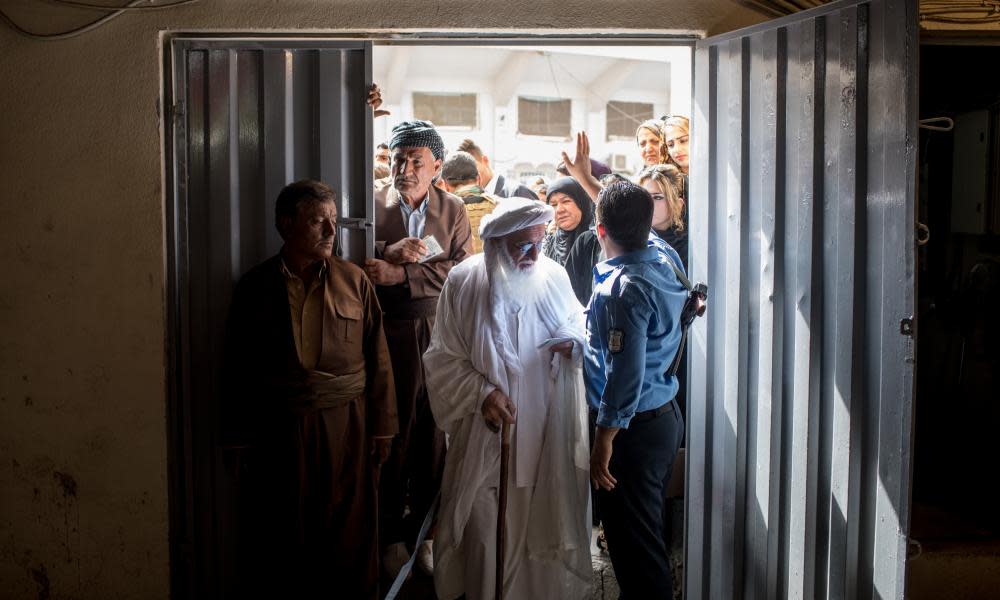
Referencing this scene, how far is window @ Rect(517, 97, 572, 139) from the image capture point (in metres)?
12.1

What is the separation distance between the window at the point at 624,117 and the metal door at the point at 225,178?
388 inches

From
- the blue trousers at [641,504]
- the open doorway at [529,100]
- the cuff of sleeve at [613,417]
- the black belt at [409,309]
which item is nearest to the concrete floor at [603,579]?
the blue trousers at [641,504]

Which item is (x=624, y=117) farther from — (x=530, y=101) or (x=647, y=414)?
(x=647, y=414)

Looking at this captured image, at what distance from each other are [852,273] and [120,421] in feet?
10.3

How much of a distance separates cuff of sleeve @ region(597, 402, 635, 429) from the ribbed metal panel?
0.59 m

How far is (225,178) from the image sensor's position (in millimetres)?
3441

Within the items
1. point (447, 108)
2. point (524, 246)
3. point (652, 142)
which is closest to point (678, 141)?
point (652, 142)

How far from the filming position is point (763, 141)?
2953 millimetres

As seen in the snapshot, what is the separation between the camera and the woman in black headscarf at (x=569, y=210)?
173 inches

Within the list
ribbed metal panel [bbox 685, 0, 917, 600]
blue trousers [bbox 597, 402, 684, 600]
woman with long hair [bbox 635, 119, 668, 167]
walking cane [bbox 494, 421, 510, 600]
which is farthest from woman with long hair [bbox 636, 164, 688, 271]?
walking cane [bbox 494, 421, 510, 600]

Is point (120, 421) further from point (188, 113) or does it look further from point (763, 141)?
point (763, 141)

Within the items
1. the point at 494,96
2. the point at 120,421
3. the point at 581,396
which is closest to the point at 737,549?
the point at 581,396

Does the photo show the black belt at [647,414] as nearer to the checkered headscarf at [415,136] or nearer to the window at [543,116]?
the checkered headscarf at [415,136]

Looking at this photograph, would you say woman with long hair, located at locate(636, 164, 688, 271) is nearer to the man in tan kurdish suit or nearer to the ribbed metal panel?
the ribbed metal panel
